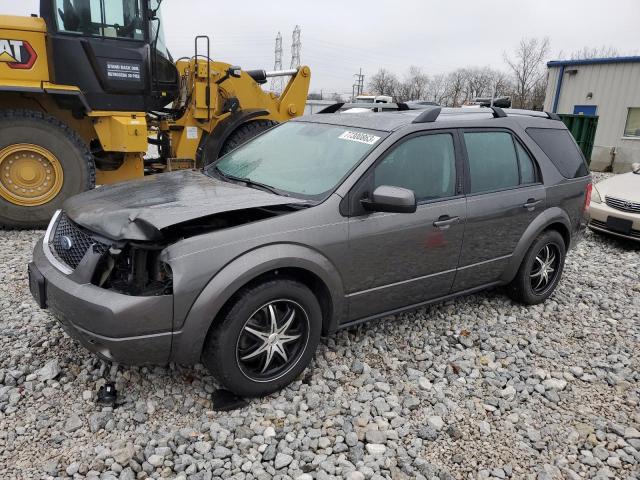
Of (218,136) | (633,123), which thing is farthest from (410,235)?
(633,123)

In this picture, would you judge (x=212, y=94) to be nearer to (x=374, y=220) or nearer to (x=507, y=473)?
(x=374, y=220)

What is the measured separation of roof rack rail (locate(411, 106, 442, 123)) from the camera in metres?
3.71

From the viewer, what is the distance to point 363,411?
3059mm

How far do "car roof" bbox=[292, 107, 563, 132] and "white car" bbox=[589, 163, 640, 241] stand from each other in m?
3.20

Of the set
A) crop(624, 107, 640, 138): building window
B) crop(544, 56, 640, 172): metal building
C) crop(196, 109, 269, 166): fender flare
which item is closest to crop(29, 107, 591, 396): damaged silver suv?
crop(196, 109, 269, 166): fender flare

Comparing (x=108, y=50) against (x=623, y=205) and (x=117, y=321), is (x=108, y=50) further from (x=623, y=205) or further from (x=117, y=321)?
(x=623, y=205)

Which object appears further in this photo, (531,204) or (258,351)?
(531,204)

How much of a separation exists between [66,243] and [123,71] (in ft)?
14.6

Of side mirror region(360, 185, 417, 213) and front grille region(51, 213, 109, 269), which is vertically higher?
side mirror region(360, 185, 417, 213)

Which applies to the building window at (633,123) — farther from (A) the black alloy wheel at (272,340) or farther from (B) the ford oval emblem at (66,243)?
(B) the ford oval emblem at (66,243)

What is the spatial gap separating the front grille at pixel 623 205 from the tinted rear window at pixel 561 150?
102 inches

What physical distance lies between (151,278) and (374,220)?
4.73ft

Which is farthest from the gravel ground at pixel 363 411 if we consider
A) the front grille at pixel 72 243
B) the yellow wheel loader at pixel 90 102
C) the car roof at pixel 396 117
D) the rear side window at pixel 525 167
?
the yellow wheel loader at pixel 90 102

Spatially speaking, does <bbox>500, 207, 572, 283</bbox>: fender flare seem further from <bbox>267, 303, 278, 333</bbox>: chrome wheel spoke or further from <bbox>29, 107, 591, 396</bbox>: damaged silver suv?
<bbox>267, 303, 278, 333</bbox>: chrome wheel spoke
